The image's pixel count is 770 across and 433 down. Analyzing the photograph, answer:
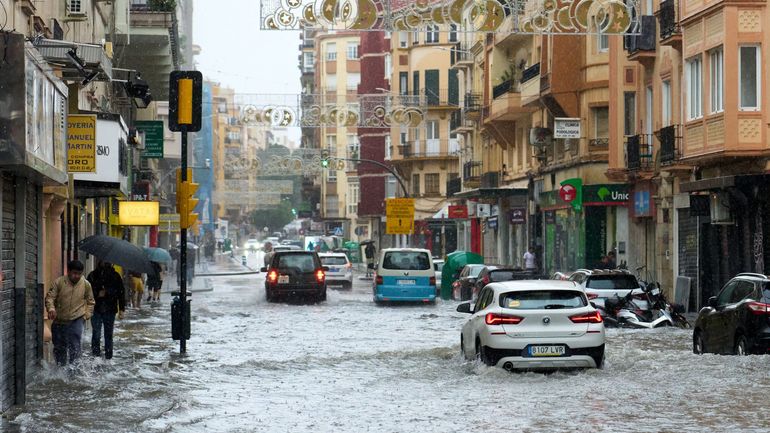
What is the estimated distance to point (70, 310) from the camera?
19219 mm

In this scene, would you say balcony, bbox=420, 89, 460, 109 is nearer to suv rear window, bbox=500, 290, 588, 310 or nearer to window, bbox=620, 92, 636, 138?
window, bbox=620, 92, 636, 138

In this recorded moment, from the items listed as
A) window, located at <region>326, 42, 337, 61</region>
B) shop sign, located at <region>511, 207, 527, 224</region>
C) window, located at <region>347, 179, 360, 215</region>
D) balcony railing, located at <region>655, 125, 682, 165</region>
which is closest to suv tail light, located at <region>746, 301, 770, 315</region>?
balcony railing, located at <region>655, 125, 682, 165</region>

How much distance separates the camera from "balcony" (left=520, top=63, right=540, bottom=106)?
5047cm

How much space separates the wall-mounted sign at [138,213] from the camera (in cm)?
4128

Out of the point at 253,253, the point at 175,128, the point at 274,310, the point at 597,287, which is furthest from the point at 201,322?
the point at 253,253

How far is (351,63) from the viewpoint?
129 m

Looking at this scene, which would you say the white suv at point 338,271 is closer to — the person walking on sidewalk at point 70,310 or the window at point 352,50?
the person walking on sidewalk at point 70,310

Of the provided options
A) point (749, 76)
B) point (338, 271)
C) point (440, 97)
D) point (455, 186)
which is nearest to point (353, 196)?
point (440, 97)

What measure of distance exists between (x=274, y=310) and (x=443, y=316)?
5401mm

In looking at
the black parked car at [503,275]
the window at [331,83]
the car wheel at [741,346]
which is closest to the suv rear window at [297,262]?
the black parked car at [503,275]

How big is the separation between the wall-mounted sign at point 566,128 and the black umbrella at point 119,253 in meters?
22.8

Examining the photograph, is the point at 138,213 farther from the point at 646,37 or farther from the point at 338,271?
the point at 338,271

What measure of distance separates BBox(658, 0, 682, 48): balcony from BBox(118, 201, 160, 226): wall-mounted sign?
15155mm

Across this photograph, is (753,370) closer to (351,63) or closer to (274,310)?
(274,310)
